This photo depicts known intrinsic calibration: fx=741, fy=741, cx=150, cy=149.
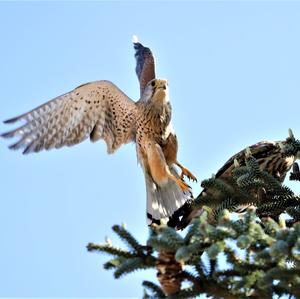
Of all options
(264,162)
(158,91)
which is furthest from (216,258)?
(158,91)

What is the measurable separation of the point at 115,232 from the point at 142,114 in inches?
151

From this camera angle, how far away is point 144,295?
2.63m

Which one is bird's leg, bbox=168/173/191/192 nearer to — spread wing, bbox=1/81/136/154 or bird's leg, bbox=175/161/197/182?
bird's leg, bbox=175/161/197/182

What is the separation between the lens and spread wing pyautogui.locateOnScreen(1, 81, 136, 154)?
635 cm

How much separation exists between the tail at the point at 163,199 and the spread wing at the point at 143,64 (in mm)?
1270

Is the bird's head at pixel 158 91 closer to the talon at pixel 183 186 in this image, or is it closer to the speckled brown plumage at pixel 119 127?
the speckled brown plumage at pixel 119 127

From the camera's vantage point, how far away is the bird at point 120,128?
6.05m

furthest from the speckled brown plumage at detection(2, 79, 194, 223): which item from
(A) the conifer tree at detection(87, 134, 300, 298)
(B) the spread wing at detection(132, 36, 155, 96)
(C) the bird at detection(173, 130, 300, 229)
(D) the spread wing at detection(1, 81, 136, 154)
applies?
(A) the conifer tree at detection(87, 134, 300, 298)

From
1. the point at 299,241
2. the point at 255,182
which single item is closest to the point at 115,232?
the point at 299,241

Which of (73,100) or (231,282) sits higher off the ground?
(73,100)

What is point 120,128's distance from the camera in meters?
6.60

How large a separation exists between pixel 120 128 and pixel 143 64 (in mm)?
1214

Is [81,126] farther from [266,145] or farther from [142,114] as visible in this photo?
[266,145]

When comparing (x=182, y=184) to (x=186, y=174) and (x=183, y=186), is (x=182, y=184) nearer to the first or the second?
(x=183, y=186)
